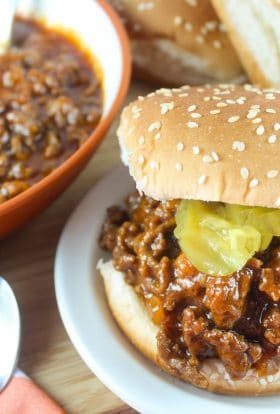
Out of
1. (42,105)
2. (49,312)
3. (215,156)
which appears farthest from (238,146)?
(42,105)

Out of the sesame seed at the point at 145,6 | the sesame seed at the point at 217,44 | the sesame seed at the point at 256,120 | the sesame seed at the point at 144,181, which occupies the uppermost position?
the sesame seed at the point at 256,120

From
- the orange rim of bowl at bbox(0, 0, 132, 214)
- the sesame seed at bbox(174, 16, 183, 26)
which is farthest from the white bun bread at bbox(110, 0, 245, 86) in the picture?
the orange rim of bowl at bbox(0, 0, 132, 214)

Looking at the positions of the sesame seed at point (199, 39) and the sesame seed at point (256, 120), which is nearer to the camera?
the sesame seed at point (256, 120)

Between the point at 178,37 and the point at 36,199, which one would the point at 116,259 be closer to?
the point at 36,199

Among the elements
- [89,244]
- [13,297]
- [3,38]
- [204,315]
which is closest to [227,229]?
[204,315]

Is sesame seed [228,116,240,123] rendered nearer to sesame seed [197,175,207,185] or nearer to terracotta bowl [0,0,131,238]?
sesame seed [197,175,207,185]

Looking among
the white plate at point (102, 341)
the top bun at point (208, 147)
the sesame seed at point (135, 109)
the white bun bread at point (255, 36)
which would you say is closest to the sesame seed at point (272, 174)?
the top bun at point (208, 147)

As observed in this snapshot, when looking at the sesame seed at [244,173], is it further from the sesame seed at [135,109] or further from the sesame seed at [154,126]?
the sesame seed at [135,109]
